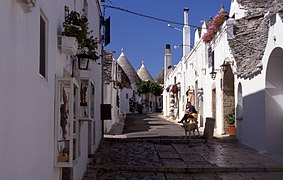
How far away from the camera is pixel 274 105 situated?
41.4 feet

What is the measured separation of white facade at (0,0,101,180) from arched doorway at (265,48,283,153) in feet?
26.7

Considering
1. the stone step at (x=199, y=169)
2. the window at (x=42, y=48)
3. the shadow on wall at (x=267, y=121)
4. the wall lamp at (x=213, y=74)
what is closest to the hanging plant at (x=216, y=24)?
the wall lamp at (x=213, y=74)

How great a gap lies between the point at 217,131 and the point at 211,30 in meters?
4.99

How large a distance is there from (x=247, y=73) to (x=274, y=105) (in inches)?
90.4

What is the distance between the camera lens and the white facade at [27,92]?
3406 mm

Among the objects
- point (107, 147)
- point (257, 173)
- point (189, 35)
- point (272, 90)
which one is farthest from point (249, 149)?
point (189, 35)

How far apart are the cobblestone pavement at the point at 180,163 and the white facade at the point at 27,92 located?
14.4ft

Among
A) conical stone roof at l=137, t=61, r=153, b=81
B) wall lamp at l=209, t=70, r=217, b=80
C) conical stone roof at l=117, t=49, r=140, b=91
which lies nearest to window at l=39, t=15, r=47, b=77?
wall lamp at l=209, t=70, r=217, b=80

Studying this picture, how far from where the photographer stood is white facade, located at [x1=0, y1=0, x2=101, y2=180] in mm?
3406

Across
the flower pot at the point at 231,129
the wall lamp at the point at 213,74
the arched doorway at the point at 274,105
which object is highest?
the wall lamp at the point at 213,74

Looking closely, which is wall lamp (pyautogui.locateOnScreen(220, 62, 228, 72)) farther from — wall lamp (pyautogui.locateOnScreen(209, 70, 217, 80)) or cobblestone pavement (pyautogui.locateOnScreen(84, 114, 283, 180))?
cobblestone pavement (pyautogui.locateOnScreen(84, 114, 283, 180))

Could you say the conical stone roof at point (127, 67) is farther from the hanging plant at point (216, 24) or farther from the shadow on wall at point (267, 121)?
the shadow on wall at point (267, 121)

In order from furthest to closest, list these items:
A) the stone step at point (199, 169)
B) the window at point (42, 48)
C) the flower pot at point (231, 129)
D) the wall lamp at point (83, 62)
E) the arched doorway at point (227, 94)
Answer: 1. the arched doorway at point (227, 94)
2. the flower pot at point (231, 129)
3. the stone step at point (199, 169)
4. the wall lamp at point (83, 62)
5. the window at point (42, 48)

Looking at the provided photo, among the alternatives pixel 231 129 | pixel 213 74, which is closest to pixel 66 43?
pixel 231 129
